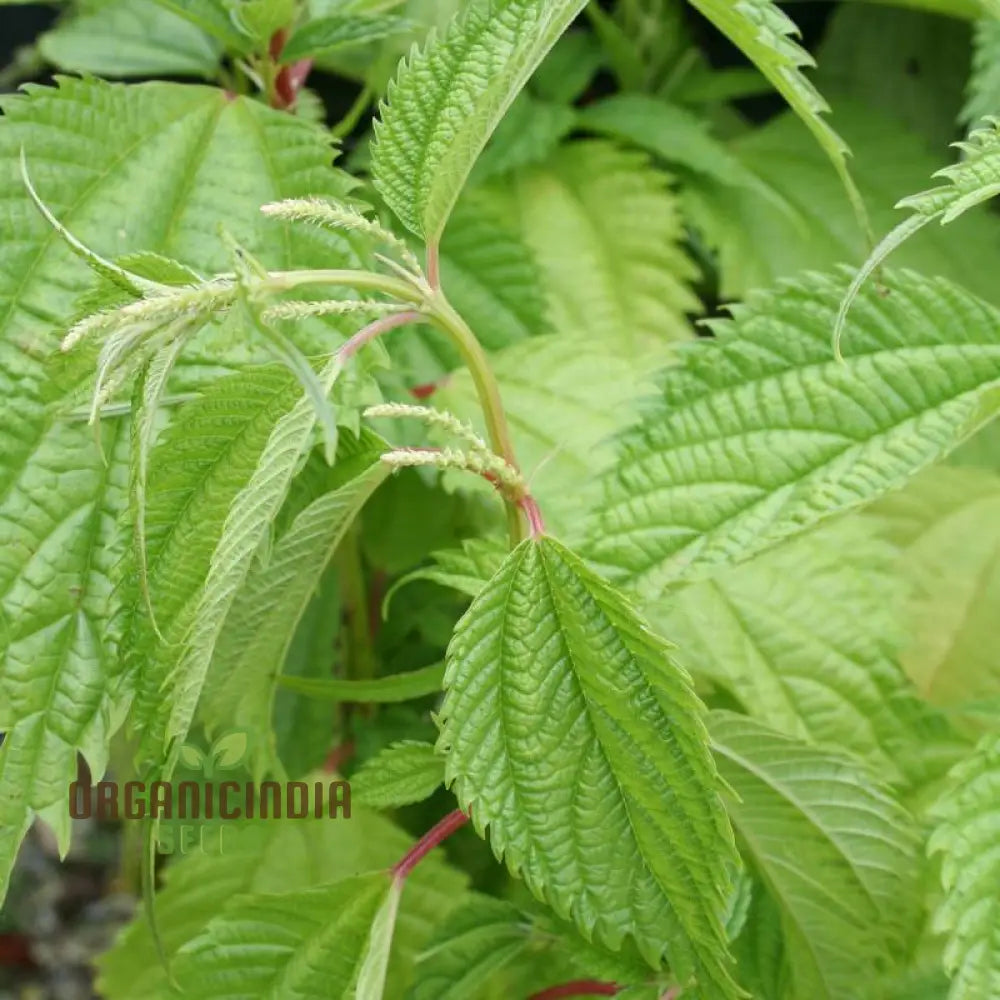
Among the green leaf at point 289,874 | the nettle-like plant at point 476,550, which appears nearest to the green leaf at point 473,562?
the nettle-like plant at point 476,550

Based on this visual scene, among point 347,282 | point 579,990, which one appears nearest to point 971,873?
point 579,990

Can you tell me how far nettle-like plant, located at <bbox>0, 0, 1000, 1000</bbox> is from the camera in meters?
0.40

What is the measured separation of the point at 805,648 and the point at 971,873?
0.19m

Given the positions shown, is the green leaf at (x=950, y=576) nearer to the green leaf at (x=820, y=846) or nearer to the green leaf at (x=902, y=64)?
the green leaf at (x=820, y=846)

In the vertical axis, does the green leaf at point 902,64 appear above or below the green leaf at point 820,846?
above

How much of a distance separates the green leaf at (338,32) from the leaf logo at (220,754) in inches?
13.5

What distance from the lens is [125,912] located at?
4.05ft

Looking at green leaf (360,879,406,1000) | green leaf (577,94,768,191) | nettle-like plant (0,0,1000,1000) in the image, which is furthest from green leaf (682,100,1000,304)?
green leaf (360,879,406,1000)

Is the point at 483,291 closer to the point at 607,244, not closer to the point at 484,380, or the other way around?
the point at 607,244

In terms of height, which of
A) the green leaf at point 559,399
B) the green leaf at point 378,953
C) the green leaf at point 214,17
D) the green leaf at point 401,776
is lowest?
the green leaf at point 378,953

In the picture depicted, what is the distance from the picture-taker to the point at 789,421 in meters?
0.48

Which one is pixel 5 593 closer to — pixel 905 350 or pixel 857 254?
pixel 905 350

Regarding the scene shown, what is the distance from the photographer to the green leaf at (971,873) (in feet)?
1.34

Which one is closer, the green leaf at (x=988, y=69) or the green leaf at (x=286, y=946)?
the green leaf at (x=286, y=946)
